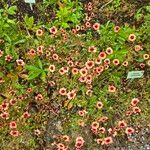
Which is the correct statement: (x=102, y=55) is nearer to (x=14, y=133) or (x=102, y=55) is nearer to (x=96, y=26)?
(x=96, y=26)

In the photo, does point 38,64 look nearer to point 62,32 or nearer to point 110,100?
point 62,32

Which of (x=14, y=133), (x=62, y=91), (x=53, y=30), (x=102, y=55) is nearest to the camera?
(x=14, y=133)

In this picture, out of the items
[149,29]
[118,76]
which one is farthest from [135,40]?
[118,76]

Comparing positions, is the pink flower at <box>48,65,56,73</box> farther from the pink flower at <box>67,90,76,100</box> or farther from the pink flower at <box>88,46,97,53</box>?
the pink flower at <box>88,46,97,53</box>

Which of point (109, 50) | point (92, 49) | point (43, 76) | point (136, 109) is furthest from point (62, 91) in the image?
point (136, 109)

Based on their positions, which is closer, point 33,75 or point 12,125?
point 12,125

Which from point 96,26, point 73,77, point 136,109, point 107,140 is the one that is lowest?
point 107,140

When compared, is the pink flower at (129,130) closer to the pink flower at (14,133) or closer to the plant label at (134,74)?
the plant label at (134,74)

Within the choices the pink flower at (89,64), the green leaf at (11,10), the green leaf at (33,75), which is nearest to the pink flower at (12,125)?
the green leaf at (33,75)

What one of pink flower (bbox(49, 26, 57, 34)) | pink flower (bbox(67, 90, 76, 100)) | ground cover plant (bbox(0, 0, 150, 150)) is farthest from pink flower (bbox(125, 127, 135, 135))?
pink flower (bbox(49, 26, 57, 34))
